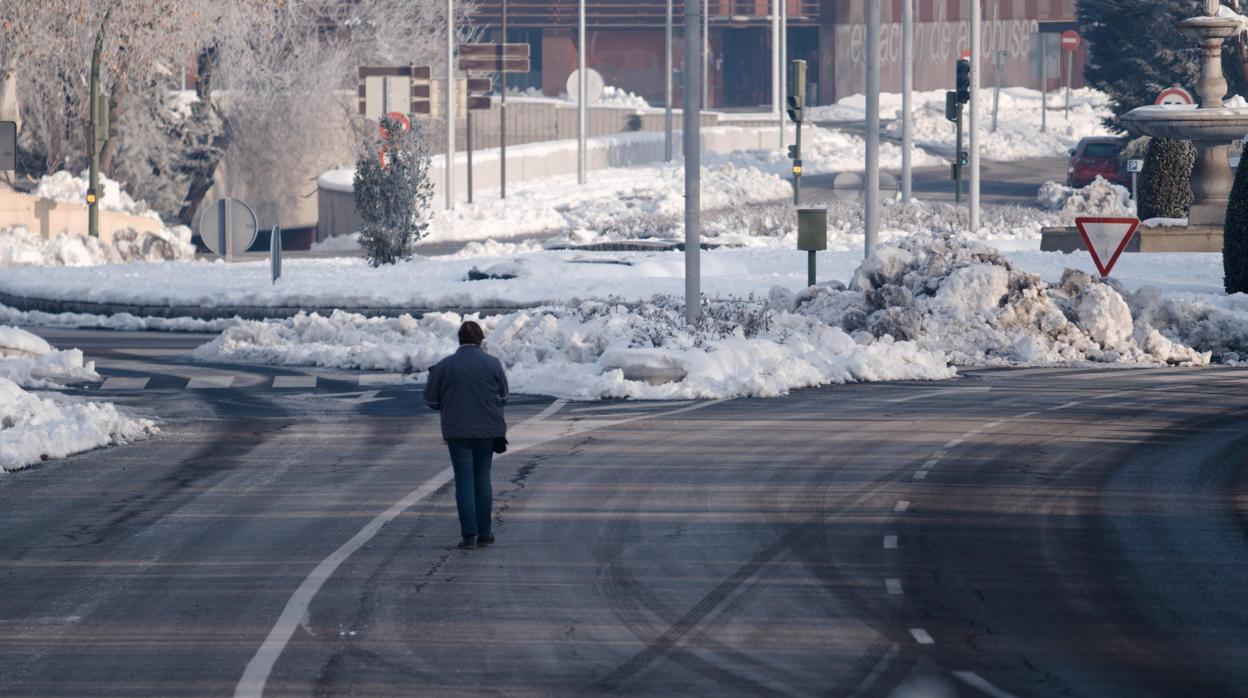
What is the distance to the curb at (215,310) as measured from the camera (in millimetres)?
29609

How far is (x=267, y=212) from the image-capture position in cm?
6288

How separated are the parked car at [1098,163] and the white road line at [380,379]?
3638 centimetres

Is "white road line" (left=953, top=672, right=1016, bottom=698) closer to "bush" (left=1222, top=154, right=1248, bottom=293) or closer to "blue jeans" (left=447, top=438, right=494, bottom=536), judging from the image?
"blue jeans" (left=447, top=438, right=494, bottom=536)

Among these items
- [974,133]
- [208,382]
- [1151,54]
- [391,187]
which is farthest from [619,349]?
[1151,54]

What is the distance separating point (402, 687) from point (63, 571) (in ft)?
12.0

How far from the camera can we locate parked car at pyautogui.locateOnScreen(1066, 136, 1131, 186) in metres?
55.5

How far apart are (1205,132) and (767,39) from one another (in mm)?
59818

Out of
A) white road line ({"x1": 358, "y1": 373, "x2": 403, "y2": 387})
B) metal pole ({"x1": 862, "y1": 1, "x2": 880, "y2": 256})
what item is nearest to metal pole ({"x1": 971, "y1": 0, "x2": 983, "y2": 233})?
metal pole ({"x1": 862, "y1": 1, "x2": 880, "y2": 256})

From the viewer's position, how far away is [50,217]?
1827 inches

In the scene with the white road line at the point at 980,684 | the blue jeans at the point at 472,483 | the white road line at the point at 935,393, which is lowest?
the white road line at the point at 980,684

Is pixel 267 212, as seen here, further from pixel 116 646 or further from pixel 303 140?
pixel 116 646

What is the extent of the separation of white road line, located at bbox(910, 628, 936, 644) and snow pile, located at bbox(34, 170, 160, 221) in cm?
3919

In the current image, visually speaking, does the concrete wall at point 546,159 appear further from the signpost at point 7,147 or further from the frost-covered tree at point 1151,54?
the signpost at point 7,147

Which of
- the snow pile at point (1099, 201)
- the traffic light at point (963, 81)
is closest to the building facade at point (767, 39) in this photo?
the snow pile at point (1099, 201)
